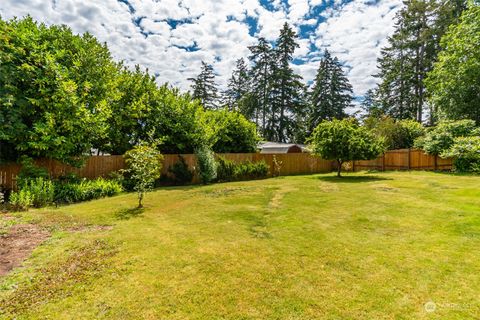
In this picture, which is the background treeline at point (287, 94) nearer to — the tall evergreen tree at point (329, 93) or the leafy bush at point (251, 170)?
the tall evergreen tree at point (329, 93)

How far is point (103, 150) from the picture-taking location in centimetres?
1317

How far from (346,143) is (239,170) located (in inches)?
249

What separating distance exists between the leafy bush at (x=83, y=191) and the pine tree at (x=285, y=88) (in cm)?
2610

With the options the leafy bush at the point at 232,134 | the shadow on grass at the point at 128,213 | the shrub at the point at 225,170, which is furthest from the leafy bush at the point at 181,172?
the shadow on grass at the point at 128,213

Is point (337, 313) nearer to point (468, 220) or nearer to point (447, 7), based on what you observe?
point (468, 220)

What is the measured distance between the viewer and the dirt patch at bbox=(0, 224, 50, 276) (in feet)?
12.6

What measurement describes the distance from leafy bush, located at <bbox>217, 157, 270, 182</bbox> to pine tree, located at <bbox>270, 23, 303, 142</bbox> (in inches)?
713

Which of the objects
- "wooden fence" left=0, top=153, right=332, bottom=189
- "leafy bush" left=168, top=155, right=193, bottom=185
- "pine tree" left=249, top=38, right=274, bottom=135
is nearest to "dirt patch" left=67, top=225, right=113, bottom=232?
"wooden fence" left=0, top=153, right=332, bottom=189

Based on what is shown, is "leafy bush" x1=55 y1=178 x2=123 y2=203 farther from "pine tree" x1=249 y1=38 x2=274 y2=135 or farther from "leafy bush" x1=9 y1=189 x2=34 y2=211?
"pine tree" x1=249 y1=38 x2=274 y2=135

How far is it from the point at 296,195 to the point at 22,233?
7.94m

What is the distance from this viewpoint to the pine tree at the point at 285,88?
3288 cm

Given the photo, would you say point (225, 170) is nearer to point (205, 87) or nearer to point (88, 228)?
point (88, 228)

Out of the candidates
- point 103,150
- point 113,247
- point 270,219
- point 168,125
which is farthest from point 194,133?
point 113,247

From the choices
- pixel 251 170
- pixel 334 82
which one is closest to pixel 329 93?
pixel 334 82
